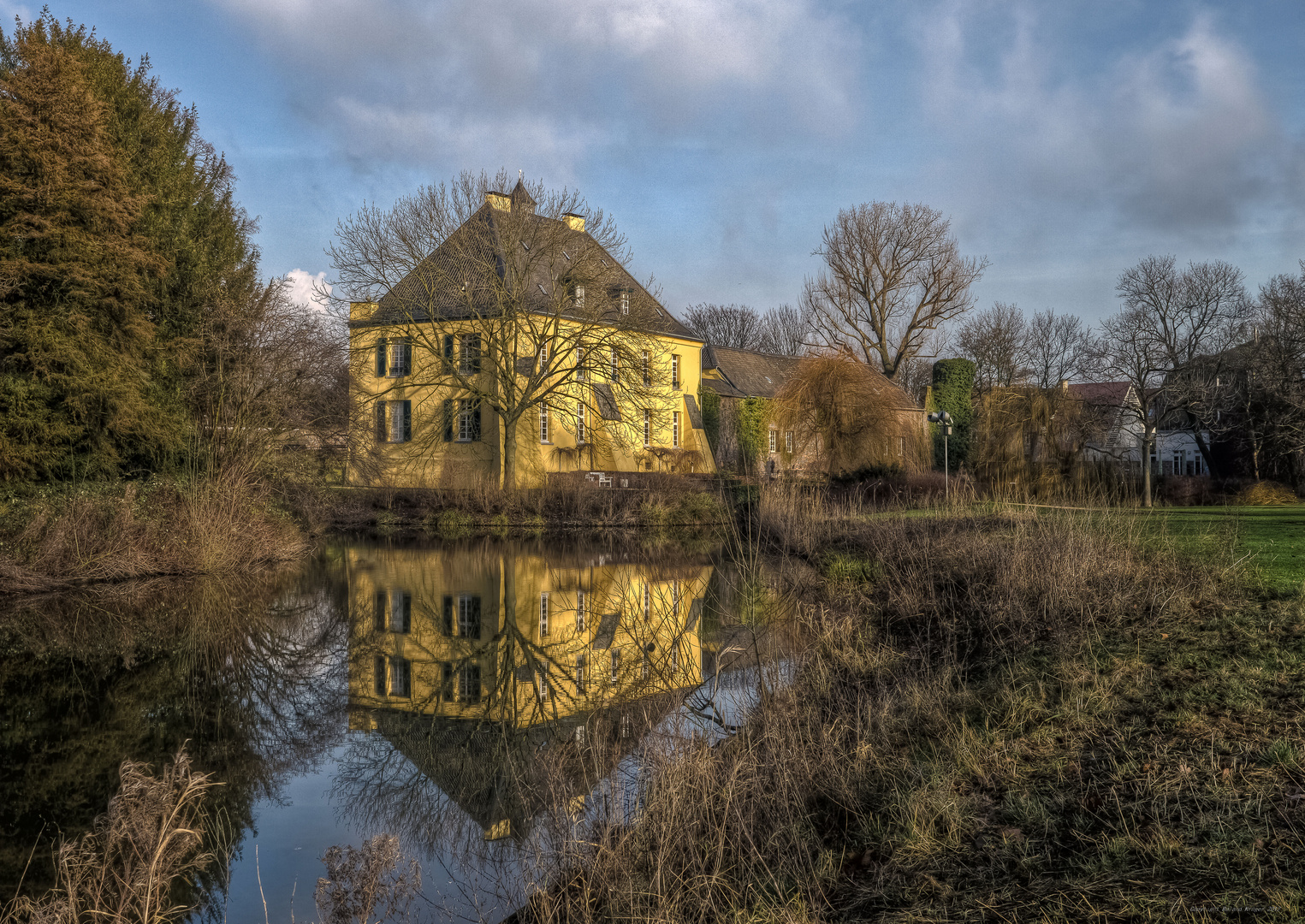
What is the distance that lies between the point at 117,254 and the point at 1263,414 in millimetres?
37756

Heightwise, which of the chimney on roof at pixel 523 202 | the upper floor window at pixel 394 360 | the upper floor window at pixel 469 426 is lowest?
the upper floor window at pixel 469 426

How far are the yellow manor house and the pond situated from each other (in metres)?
13.7

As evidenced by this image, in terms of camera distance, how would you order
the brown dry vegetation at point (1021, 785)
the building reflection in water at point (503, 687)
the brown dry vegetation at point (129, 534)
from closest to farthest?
the brown dry vegetation at point (1021, 785)
the building reflection in water at point (503, 687)
the brown dry vegetation at point (129, 534)

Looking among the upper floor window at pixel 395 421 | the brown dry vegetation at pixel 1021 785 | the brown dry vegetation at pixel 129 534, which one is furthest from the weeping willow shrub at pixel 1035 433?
the brown dry vegetation at pixel 1021 785

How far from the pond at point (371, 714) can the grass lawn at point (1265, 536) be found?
480 centimetres

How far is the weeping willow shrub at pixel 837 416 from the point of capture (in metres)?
28.4

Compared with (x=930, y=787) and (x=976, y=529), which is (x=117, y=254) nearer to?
(x=976, y=529)

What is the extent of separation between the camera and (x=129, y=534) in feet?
53.2

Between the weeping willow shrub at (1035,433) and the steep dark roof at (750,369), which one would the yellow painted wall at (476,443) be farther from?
the weeping willow shrub at (1035,433)

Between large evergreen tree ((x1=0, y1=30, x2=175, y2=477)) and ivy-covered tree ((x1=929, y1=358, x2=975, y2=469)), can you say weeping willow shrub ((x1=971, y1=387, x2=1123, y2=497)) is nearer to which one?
ivy-covered tree ((x1=929, y1=358, x2=975, y2=469))

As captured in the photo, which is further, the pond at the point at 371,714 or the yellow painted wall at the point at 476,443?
the yellow painted wall at the point at 476,443

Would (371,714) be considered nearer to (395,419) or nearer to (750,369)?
(395,419)

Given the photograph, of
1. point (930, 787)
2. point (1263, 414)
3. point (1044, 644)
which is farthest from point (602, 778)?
point (1263, 414)

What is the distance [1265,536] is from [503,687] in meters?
10.6
